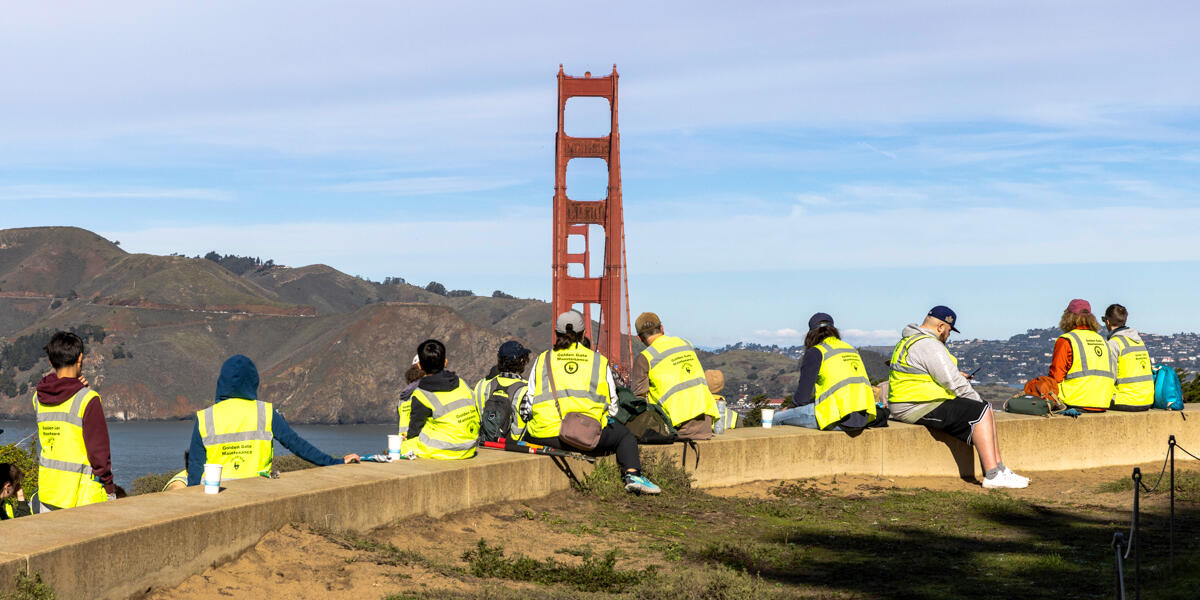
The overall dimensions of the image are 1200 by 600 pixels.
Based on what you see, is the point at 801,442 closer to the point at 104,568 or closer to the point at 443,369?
the point at 443,369

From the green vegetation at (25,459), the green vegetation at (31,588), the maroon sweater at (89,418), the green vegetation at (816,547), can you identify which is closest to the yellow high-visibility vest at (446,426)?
the green vegetation at (816,547)

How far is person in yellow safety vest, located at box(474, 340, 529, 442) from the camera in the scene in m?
7.32

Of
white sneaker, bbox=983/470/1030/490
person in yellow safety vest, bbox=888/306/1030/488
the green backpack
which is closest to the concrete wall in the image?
the green backpack

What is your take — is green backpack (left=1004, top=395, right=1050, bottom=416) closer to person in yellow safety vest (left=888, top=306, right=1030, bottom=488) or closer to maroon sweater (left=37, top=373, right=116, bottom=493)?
person in yellow safety vest (left=888, top=306, right=1030, bottom=488)

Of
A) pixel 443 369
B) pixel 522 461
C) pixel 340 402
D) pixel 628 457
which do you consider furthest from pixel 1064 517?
pixel 340 402

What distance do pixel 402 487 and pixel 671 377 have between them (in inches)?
89.5

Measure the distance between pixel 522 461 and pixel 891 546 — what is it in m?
2.05

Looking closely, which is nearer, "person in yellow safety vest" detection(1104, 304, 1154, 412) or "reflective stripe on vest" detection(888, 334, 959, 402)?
"reflective stripe on vest" detection(888, 334, 959, 402)

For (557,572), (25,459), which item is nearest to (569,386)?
(557,572)

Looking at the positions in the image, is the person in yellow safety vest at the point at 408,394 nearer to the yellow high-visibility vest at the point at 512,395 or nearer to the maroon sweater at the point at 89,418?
the yellow high-visibility vest at the point at 512,395

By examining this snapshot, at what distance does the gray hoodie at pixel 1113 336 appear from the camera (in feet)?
31.2

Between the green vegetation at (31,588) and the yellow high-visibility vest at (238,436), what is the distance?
1697 millimetres

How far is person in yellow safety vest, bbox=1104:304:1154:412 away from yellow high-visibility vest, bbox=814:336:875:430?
2420 millimetres

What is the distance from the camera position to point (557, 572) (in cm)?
522
